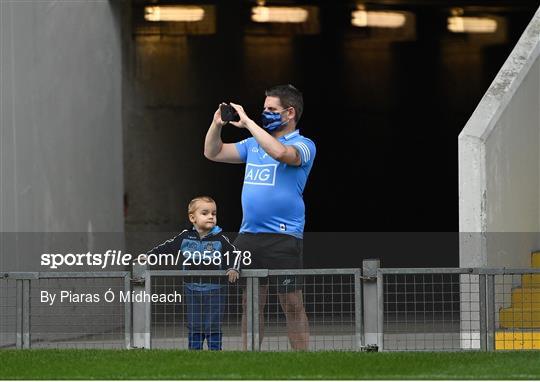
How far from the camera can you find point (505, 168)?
11.1 m

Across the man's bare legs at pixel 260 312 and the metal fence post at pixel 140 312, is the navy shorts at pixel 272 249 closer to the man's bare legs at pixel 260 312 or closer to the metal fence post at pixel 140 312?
the man's bare legs at pixel 260 312

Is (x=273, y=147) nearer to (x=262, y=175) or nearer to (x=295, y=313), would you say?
(x=262, y=175)

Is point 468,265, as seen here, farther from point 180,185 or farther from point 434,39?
point 434,39

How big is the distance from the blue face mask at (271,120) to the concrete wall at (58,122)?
3.02m

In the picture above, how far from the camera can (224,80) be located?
20359 millimetres

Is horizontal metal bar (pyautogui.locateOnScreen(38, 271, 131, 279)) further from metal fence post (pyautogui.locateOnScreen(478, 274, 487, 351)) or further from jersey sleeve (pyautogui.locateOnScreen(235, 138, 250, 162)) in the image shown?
metal fence post (pyautogui.locateOnScreen(478, 274, 487, 351))

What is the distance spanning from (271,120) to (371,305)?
4.83ft

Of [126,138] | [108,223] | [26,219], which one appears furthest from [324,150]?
A: [26,219]

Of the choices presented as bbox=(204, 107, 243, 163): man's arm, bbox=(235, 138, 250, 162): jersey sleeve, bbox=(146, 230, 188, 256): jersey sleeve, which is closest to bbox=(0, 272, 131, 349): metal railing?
bbox=(146, 230, 188, 256): jersey sleeve

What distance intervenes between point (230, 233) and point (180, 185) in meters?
1.26

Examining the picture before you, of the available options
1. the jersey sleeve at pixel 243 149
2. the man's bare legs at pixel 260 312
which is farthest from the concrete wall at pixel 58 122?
the man's bare legs at pixel 260 312

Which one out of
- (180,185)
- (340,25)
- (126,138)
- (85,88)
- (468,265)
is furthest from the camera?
(340,25)

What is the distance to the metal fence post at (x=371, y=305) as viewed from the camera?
9758mm

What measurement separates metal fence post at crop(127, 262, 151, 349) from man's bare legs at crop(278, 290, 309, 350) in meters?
1.04
